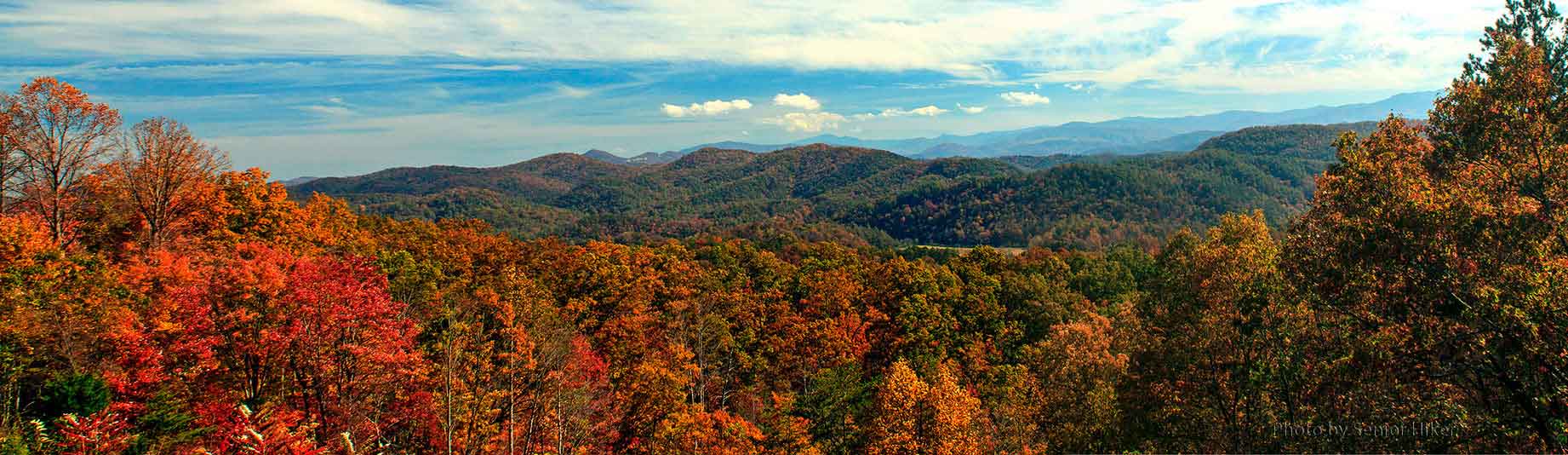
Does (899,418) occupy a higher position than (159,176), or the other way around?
(159,176)

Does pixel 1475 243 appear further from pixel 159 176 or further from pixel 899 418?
pixel 159 176

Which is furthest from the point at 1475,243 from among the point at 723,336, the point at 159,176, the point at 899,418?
the point at 159,176


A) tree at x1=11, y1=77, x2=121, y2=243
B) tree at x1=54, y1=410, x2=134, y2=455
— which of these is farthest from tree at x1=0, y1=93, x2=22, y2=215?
tree at x1=54, y1=410, x2=134, y2=455

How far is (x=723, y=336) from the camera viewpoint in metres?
36.4

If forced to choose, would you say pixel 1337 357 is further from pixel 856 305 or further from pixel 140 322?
pixel 856 305

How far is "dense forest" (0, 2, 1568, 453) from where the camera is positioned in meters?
10.5

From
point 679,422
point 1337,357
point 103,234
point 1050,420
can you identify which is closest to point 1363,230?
point 1337,357

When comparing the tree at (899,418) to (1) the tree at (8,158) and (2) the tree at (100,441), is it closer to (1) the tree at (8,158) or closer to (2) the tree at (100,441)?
(2) the tree at (100,441)

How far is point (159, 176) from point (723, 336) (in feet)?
84.5

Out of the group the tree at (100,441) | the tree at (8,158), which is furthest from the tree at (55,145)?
the tree at (100,441)

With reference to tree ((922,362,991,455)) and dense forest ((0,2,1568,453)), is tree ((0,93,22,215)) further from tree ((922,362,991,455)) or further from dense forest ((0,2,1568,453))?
tree ((922,362,991,455))

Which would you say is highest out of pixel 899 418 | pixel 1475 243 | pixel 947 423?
pixel 1475 243

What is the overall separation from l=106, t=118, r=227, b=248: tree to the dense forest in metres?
0.11

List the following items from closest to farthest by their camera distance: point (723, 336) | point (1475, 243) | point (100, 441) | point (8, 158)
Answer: point (1475, 243)
point (100, 441)
point (8, 158)
point (723, 336)
